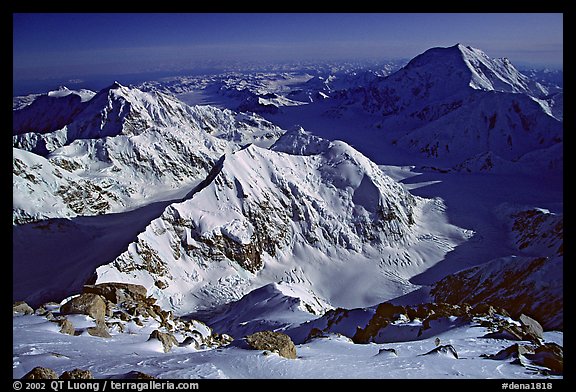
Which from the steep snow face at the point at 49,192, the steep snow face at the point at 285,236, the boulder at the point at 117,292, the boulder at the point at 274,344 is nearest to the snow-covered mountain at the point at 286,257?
the steep snow face at the point at 285,236

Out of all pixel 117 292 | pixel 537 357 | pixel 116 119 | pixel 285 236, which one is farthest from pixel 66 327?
pixel 116 119

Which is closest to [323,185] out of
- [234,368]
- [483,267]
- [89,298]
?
[483,267]

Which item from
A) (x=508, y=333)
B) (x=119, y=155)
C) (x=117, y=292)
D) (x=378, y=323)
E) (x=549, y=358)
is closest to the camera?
(x=549, y=358)

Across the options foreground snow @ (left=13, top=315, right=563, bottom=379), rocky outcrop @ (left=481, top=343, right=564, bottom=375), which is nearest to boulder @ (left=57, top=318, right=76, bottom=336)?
foreground snow @ (left=13, top=315, right=563, bottom=379)

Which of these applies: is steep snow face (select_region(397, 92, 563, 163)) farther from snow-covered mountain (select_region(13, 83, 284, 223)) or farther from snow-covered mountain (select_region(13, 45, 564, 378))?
snow-covered mountain (select_region(13, 83, 284, 223))

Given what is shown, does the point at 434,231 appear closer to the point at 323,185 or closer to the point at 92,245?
the point at 323,185

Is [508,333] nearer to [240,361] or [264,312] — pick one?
[240,361]
